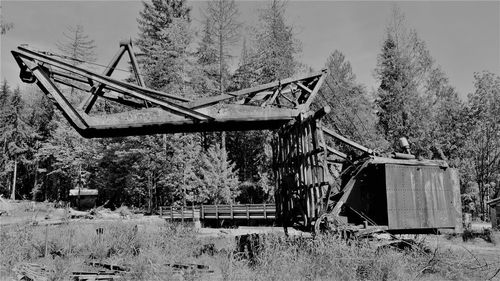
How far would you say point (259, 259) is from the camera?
7539 millimetres

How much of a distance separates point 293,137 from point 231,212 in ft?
43.5

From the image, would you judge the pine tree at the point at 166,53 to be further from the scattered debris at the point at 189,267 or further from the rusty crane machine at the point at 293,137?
the scattered debris at the point at 189,267

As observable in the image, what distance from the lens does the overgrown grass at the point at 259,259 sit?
7195 mm

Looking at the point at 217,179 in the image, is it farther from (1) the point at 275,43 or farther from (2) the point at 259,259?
(2) the point at 259,259

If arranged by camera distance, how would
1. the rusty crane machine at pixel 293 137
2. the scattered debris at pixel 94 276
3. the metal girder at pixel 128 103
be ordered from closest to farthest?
1. the scattered debris at pixel 94 276
2. the metal girder at pixel 128 103
3. the rusty crane machine at pixel 293 137

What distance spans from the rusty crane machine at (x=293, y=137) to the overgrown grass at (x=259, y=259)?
1.27m

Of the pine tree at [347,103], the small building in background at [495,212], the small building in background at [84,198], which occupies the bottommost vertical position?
the small building in background at [495,212]

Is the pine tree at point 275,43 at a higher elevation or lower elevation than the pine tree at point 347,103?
higher

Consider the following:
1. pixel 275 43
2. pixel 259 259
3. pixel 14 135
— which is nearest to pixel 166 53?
pixel 275 43

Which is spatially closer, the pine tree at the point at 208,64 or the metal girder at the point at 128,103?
the metal girder at the point at 128,103

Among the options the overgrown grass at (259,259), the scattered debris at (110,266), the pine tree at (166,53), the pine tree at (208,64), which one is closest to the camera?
the overgrown grass at (259,259)

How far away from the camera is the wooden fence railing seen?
2272 centimetres

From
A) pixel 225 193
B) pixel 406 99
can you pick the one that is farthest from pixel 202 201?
pixel 406 99

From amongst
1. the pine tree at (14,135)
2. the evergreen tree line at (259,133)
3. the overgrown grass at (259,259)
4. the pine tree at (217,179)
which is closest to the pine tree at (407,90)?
the evergreen tree line at (259,133)
